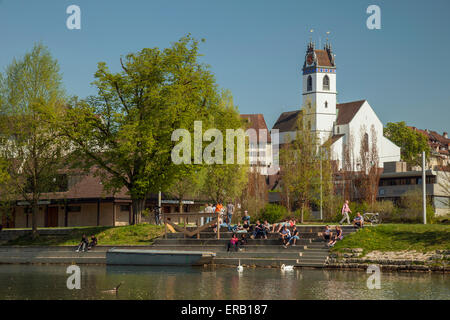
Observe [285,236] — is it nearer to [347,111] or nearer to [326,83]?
[347,111]

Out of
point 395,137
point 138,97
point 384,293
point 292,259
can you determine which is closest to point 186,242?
point 292,259

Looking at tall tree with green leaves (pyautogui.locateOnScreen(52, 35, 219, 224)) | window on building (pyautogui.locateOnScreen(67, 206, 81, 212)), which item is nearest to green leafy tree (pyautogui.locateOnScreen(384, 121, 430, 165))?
window on building (pyautogui.locateOnScreen(67, 206, 81, 212))

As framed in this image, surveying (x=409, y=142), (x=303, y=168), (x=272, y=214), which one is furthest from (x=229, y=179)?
(x=409, y=142)

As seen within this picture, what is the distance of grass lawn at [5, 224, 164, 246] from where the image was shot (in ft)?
128

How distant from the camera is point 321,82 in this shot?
5295 inches

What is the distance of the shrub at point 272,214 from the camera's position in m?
46.9

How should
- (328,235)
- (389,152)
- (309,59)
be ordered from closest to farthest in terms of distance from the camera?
(328,235), (389,152), (309,59)

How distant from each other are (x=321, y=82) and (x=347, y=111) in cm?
1049

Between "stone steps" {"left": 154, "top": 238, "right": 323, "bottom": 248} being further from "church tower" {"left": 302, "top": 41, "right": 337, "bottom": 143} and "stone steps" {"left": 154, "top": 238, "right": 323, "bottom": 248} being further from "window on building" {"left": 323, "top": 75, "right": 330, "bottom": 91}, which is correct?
"window on building" {"left": 323, "top": 75, "right": 330, "bottom": 91}

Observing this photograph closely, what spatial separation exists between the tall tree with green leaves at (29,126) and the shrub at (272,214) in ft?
50.7

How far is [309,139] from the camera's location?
53.5 metres

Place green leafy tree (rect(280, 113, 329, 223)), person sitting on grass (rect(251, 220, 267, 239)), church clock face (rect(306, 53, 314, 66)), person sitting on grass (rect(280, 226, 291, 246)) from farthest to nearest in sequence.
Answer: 1. church clock face (rect(306, 53, 314, 66))
2. green leafy tree (rect(280, 113, 329, 223))
3. person sitting on grass (rect(251, 220, 267, 239))
4. person sitting on grass (rect(280, 226, 291, 246))

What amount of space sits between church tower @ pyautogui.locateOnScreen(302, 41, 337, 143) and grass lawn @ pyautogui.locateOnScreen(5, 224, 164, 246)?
9269 cm
